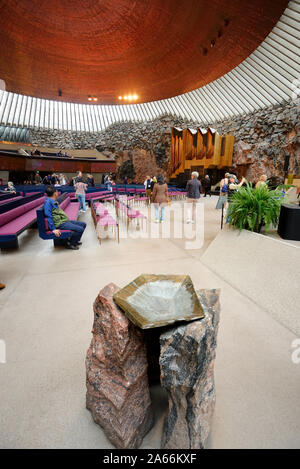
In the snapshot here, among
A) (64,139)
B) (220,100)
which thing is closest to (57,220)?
(220,100)

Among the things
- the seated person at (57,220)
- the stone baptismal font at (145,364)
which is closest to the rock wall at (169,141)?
the seated person at (57,220)

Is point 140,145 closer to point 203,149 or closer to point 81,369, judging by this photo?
point 203,149

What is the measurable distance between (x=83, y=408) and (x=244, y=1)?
46.0ft

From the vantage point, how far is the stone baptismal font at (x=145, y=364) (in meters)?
1.06

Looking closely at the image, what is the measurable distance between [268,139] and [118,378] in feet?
71.8

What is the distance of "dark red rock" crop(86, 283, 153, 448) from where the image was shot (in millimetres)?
1148

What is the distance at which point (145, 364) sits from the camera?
1.24 m

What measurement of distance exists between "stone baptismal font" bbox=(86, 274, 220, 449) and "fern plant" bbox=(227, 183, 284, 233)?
2631mm

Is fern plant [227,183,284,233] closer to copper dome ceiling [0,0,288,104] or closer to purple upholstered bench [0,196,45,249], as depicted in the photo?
purple upholstered bench [0,196,45,249]

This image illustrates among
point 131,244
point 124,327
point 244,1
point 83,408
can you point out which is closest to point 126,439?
point 83,408

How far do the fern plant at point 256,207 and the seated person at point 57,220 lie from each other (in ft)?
10.2

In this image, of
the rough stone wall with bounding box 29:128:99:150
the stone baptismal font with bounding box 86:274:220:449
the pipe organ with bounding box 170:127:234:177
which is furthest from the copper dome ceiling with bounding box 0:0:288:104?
the stone baptismal font with bounding box 86:274:220:449

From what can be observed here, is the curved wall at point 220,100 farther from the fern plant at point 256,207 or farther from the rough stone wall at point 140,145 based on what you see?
the fern plant at point 256,207
